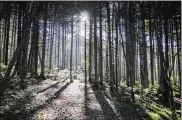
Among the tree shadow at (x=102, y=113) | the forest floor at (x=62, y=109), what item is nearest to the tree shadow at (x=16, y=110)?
the forest floor at (x=62, y=109)

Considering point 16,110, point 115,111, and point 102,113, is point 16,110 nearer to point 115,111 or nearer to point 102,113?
point 102,113

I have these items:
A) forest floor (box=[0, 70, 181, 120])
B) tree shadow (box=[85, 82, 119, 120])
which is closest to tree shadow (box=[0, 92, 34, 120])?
→ forest floor (box=[0, 70, 181, 120])

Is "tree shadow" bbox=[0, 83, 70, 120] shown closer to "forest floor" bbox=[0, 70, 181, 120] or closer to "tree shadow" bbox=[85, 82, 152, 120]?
"forest floor" bbox=[0, 70, 181, 120]

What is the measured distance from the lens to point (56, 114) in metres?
8.91

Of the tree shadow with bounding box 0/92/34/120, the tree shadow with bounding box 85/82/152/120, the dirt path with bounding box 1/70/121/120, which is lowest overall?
the tree shadow with bounding box 85/82/152/120

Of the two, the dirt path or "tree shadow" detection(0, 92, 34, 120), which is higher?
"tree shadow" detection(0, 92, 34, 120)

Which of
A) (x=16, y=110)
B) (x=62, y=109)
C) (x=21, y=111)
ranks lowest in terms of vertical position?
(x=62, y=109)

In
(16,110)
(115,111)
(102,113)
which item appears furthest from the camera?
(115,111)

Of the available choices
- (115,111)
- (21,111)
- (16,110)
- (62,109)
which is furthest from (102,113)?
(16,110)

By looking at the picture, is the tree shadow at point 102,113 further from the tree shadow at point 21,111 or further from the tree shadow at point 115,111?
the tree shadow at point 21,111

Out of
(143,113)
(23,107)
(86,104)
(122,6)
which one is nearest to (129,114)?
(143,113)

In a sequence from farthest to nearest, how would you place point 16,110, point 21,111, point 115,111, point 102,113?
point 115,111, point 102,113, point 21,111, point 16,110

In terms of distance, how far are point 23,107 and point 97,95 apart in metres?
6.02

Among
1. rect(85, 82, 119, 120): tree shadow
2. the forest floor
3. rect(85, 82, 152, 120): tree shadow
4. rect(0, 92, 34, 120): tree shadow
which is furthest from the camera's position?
rect(85, 82, 152, 120): tree shadow
